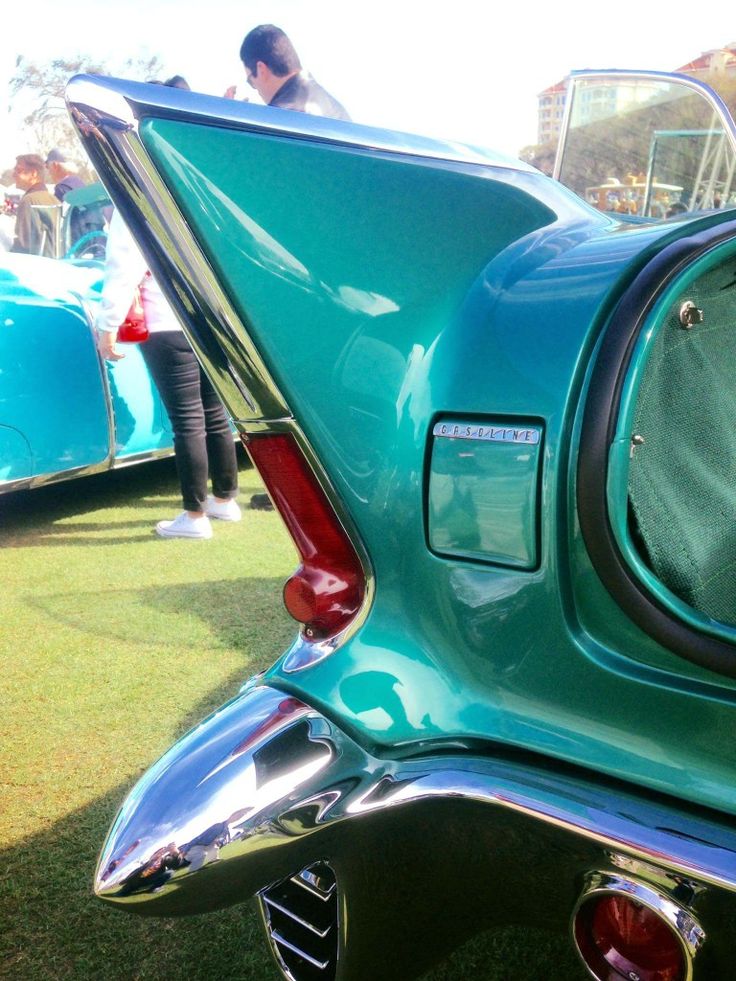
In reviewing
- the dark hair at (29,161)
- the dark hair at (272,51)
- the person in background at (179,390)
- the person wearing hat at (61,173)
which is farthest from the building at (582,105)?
the person wearing hat at (61,173)

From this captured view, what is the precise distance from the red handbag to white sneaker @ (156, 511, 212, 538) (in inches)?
32.3

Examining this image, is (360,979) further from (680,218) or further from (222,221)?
(680,218)

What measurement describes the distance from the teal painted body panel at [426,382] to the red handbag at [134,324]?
2.42 meters

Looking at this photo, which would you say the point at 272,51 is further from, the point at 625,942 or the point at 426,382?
the point at 625,942

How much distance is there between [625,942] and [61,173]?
641 centimetres

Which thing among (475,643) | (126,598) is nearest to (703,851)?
(475,643)

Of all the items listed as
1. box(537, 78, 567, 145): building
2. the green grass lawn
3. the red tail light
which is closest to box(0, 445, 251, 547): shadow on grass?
the green grass lawn

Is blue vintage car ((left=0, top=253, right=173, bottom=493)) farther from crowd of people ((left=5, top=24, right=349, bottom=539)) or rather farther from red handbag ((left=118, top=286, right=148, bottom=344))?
red handbag ((left=118, top=286, right=148, bottom=344))

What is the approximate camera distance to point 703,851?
91 cm

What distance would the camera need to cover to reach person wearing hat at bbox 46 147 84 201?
5816 millimetres

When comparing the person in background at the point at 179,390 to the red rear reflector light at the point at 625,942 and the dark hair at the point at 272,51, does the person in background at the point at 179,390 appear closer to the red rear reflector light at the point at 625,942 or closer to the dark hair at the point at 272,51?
the dark hair at the point at 272,51

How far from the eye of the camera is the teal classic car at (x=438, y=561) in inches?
39.4

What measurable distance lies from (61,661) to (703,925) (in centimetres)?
214

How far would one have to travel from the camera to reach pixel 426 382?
1.14 metres
